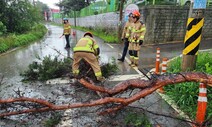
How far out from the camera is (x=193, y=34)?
4.75m

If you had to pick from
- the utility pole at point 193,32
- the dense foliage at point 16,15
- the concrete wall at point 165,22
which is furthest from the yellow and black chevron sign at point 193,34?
the dense foliage at point 16,15

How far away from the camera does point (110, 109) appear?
3057 mm

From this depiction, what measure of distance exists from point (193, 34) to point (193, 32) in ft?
0.15

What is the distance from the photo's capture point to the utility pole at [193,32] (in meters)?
4.60

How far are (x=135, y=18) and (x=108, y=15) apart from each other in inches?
462

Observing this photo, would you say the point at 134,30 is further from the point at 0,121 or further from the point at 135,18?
the point at 0,121

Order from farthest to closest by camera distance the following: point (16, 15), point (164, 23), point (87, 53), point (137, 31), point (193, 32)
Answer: point (16, 15) → point (164, 23) → point (137, 31) → point (87, 53) → point (193, 32)

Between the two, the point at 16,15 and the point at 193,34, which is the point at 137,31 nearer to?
the point at 193,34

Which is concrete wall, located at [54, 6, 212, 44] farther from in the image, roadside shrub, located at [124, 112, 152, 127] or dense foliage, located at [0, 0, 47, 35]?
dense foliage, located at [0, 0, 47, 35]

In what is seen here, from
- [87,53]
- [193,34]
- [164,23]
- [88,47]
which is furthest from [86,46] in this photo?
[164,23]

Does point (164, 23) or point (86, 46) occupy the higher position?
point (164, 23)

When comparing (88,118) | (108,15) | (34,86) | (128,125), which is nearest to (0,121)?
(88,118)

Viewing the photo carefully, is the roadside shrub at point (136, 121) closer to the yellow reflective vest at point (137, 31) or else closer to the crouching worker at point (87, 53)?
the crouching worker at point (87, 53)

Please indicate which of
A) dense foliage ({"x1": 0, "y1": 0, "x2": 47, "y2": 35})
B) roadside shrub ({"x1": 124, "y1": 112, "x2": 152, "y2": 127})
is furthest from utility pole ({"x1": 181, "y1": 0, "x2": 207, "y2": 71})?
dense foliage ({"x1": 0, "y1": 0, "x2": 47, "y2": 35})
